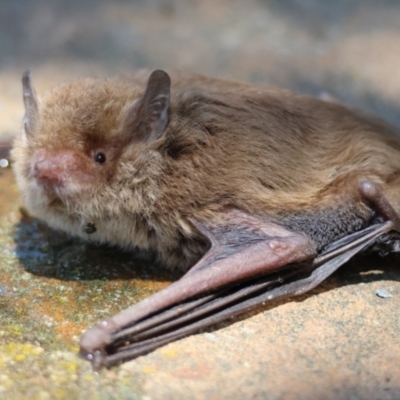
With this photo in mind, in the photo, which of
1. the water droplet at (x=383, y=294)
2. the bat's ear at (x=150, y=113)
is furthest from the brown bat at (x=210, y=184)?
the water droplet at (x=383, y=294)

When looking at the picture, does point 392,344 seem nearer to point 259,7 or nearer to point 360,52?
point 360,52

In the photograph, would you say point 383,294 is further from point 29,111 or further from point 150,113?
point 29,111

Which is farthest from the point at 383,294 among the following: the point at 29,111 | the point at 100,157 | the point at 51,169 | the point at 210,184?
the point at 29,111

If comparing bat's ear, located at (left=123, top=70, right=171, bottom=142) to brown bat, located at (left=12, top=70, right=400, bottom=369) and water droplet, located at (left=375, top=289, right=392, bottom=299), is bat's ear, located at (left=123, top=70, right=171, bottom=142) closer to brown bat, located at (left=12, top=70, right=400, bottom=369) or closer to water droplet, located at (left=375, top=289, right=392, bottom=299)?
brown bat, located at (left=12, top=70, right=400, bottom=369)

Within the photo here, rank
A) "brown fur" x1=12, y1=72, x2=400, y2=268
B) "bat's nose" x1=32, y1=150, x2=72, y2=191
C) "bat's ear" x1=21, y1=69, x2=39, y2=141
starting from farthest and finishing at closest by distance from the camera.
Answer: "bat's ear" x1=21, y1=69, x2=39, y2=141 < "brown fur" x1=12, y1=72, x2=400, y2=268 < "bat's nose" x1=32, y1=150, x2=72, y2=191

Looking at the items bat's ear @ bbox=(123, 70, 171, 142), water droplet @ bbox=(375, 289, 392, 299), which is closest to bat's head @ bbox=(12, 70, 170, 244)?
bat's ear @ bbox=(123, 70, 171, 142)

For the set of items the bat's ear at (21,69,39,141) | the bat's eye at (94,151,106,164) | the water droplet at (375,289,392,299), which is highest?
the bat's ear at (21,69,39,141)

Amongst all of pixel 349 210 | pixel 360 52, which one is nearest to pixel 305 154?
pixel 349 210

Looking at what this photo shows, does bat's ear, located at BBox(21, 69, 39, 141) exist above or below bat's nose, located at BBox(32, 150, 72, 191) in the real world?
above
